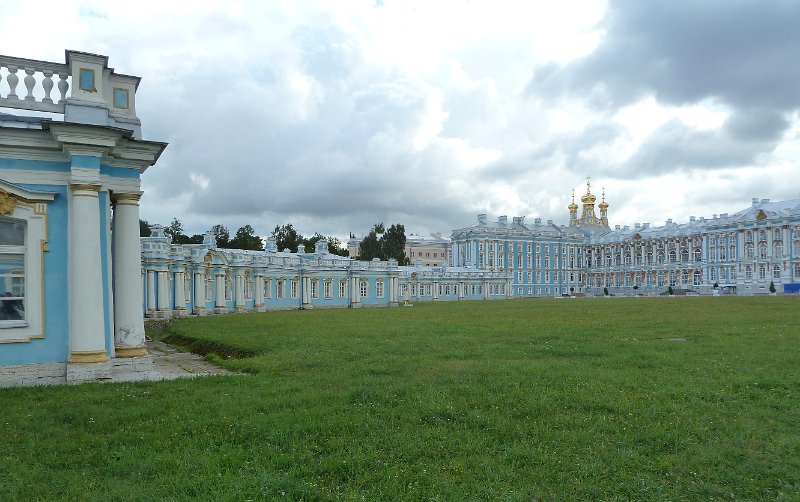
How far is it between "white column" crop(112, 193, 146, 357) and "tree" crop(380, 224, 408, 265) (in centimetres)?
7000

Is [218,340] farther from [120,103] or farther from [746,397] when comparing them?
[746,397]

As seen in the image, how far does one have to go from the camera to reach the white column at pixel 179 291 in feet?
124

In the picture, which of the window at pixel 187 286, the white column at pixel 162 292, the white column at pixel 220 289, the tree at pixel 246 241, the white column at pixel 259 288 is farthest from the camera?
the tree at pixel 246 241

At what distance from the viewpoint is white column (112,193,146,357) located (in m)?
12.3

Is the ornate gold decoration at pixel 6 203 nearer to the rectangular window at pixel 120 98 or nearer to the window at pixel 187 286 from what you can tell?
the rectangular window at pixel 120 98

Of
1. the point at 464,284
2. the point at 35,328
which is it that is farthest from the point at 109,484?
the point at 464,284

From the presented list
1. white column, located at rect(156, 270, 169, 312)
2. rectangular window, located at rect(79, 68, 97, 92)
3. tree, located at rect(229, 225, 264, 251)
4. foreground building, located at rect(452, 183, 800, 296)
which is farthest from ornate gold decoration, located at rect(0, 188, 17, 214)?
foreground building, located at rect(452, 183, 800, 296)

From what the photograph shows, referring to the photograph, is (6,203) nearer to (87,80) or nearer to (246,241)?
(87,80)

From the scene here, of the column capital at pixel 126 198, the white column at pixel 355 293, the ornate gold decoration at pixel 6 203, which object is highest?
the column capital at pixel 126 198

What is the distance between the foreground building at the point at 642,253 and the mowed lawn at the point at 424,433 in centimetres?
7920

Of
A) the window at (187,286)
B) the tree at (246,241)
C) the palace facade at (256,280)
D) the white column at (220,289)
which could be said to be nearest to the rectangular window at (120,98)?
the palace facade at (256,280)

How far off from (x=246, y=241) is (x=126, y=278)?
69.9 m

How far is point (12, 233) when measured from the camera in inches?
434

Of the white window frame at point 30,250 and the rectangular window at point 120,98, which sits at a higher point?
the rectangular window at point 120,98
